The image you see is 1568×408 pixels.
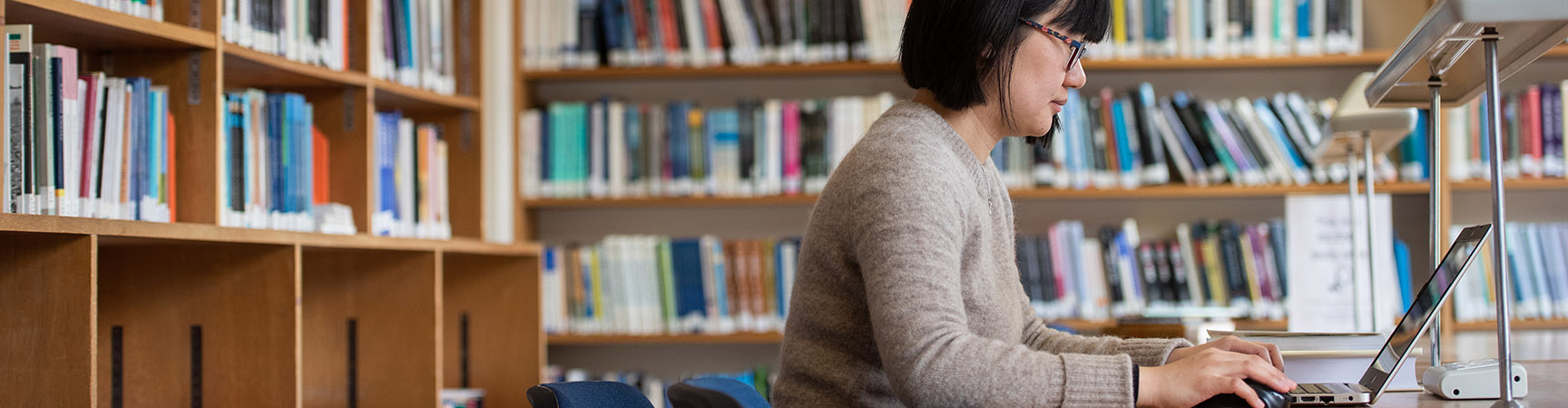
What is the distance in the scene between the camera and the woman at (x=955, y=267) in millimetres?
1104

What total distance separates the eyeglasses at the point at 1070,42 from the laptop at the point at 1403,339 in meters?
0.40

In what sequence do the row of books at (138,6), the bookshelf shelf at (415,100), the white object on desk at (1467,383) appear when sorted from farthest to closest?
the bookshelf shelf at (415,100) < the row of books at (138,6) < the white object on desk at (1467,383)

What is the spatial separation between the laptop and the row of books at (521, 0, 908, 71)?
225 cm

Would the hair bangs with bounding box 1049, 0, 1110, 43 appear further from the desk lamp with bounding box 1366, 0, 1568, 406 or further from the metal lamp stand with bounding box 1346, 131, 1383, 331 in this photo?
the metal lamp stand with bounding box 1346, 131, 1383, 331

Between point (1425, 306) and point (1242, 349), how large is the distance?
0.20 metres

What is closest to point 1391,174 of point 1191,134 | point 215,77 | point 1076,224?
point 1191,134

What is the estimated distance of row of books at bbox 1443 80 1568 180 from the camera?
134 inches

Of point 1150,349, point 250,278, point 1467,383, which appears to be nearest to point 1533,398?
point 1467,383

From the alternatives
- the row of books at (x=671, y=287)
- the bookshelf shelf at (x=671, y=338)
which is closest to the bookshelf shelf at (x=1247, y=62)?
the row of books at (x=671, y=287)

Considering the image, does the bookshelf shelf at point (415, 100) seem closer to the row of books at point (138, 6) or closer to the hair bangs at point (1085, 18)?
the row of books at point (138, 6)

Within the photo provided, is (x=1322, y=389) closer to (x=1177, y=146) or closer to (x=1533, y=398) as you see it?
(x=1533, y=398)

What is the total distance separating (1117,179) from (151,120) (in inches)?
94.8

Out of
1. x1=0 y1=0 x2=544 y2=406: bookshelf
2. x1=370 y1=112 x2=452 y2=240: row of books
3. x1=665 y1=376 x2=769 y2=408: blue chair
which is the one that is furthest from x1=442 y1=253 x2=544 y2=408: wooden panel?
x1=665 y1=376 x2=769 y2=408: blue chair

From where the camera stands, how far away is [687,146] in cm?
362
